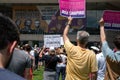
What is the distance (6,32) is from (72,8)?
9554mm

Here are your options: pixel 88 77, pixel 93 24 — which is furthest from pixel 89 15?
pixel 88 77

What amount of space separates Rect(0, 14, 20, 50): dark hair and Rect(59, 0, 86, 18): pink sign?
8909 millimetres

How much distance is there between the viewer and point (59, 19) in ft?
176

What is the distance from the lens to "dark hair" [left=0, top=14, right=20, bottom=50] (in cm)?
246

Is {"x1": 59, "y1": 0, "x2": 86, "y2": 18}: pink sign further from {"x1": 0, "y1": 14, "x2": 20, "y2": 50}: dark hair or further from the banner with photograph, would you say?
{"x1": 0, "y1": 14, "x2": 20, "y2": 50}: dark hair

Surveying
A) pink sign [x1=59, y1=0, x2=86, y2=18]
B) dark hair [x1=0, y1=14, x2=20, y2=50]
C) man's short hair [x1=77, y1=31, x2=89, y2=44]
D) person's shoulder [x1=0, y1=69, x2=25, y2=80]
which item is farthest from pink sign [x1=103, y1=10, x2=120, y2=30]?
person's shoulder [x1=0, y1=69, x2=25, y2=80]

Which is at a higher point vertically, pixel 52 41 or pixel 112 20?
pixel 112 20

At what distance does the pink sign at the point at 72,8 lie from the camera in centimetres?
1168

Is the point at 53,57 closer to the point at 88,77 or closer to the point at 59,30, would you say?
the point at 88,77

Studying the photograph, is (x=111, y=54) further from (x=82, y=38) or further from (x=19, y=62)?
(x=19, y=62)

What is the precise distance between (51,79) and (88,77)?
6.97 metres

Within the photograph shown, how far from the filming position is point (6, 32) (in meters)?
2.48

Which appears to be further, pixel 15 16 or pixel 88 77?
pixel 15 16

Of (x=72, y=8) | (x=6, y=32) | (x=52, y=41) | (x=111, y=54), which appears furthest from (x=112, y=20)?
(x=6, y=32)
